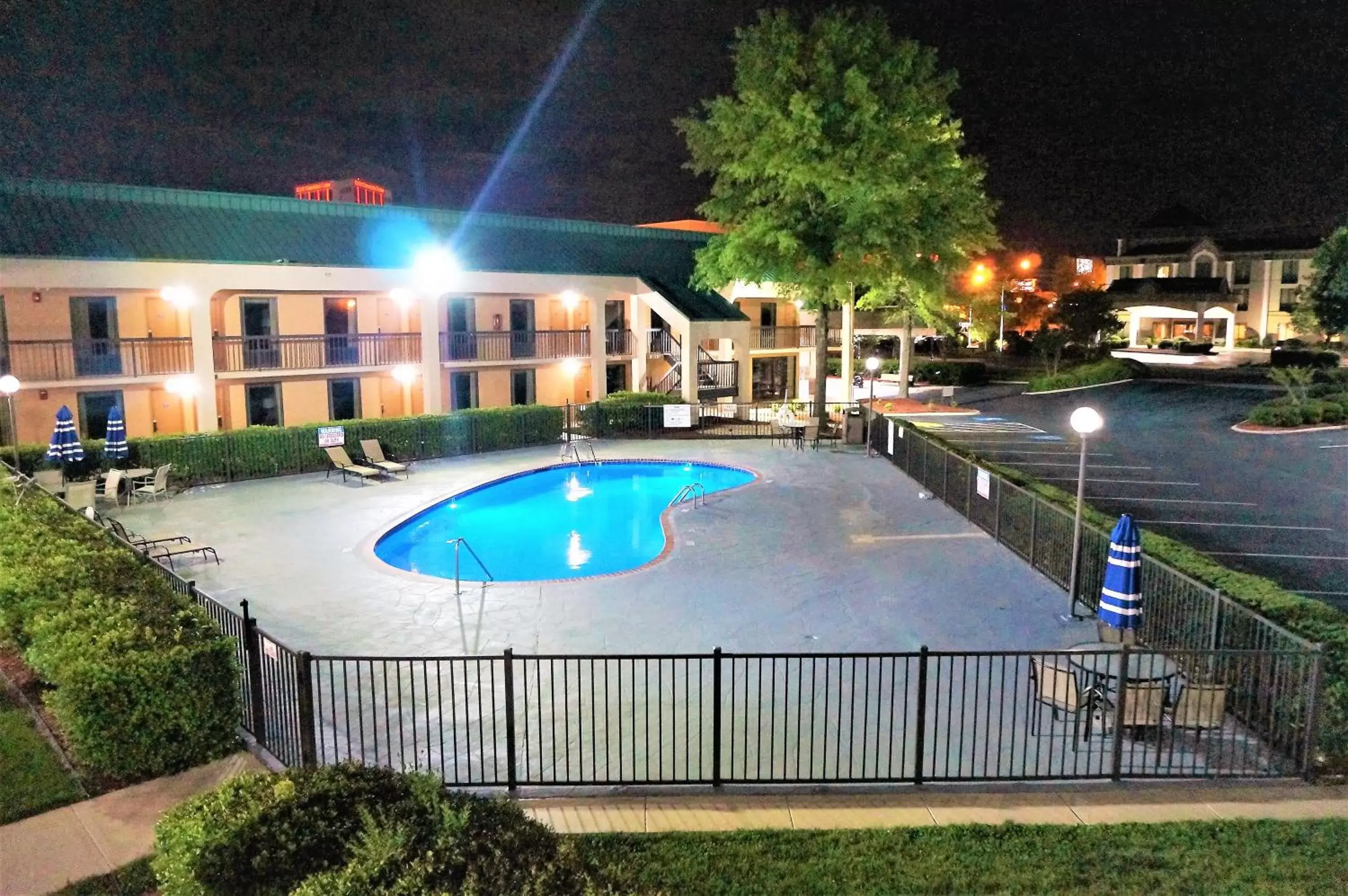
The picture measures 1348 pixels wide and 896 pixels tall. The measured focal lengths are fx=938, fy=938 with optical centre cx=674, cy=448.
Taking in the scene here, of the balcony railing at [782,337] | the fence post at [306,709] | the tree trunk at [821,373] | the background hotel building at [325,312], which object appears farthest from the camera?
the balcony railing at [782,337]

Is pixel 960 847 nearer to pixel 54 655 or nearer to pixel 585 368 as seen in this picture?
pixel 54 655

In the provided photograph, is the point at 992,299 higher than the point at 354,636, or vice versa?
the point at 992,299

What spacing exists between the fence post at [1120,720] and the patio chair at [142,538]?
13.2 meters

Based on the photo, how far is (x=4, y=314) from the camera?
22750mm

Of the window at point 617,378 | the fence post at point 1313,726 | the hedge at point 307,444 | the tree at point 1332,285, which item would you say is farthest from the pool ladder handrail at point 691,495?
the tree at point 1332,285

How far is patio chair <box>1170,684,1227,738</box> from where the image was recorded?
26.0 ft

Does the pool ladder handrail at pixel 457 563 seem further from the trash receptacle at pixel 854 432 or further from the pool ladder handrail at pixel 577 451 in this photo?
the trash receptacle at pixel 854 432

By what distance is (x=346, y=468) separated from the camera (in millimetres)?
22750

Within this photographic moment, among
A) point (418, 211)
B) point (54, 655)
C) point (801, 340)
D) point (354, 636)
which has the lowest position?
point (354, 636)

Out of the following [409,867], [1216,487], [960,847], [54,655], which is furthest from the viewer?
[1216,487]

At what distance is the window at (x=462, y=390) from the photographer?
3134 centimetres

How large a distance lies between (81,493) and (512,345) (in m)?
15.1

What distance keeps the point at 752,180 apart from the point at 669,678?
23.0 meters

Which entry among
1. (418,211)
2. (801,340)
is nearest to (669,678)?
(418,211)
